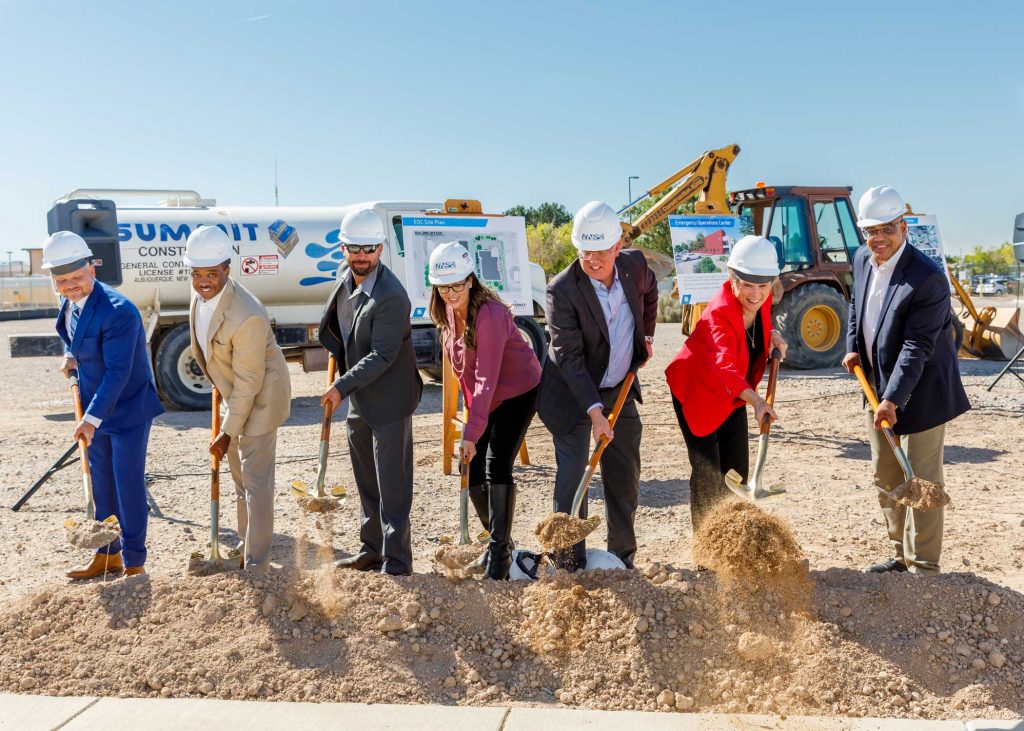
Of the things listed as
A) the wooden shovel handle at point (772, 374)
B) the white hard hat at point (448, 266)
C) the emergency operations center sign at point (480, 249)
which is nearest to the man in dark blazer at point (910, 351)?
the wooden shovel handle at point (772, 374)

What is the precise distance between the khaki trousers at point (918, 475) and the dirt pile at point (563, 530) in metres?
1.55

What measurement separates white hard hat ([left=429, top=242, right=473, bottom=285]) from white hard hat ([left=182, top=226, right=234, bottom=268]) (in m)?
0.95

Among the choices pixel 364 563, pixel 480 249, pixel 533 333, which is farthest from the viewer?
pixel 533 333

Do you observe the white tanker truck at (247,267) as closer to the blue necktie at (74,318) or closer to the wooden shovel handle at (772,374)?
the blue necktie at (74,318)

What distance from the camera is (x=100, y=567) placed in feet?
16.7

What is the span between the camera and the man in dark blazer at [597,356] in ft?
13.8

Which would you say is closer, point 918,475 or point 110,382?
point 918,475

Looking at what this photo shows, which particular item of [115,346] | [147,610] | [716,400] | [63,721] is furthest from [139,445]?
[716,400]

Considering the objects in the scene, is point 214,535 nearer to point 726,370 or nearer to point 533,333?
point 726,370

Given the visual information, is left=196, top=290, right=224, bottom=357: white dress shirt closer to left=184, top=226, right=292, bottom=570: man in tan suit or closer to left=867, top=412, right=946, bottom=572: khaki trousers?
left=184, top=226, right=292, bottom=570: man in tan suit

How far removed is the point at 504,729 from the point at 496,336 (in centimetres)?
177

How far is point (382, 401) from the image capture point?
4469mm

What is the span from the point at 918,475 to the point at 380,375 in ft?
8.35

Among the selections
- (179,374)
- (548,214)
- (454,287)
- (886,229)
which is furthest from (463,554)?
(548,214)
